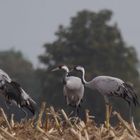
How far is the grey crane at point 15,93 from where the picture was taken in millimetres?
15472

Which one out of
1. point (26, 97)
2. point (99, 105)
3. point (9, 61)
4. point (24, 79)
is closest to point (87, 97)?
point (99, 105)

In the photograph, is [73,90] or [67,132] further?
[73,90]

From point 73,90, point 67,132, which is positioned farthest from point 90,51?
point 67,132

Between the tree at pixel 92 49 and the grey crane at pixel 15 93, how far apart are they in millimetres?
34945

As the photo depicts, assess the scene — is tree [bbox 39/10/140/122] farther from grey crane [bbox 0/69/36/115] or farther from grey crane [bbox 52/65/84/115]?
grey crane [bbox 0/69/36/115]

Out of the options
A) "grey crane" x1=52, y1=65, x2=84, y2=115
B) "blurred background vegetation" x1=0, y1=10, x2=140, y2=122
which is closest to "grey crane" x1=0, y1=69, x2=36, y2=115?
"grey crane" x1=52, y1=65, x2=84, y2=115

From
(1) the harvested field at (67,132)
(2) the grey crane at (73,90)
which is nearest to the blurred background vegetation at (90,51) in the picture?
(2) the grey crane at (73,90)

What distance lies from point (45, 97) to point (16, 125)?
4259 centimetres

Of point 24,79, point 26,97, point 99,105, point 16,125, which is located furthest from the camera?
point 24,79

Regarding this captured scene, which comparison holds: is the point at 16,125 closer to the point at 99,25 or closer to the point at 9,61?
the point at 99,25

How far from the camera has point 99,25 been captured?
5469 cm

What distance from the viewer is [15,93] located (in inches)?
614

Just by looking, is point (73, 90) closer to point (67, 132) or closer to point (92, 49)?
point (67, 132)

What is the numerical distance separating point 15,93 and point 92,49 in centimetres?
3792
